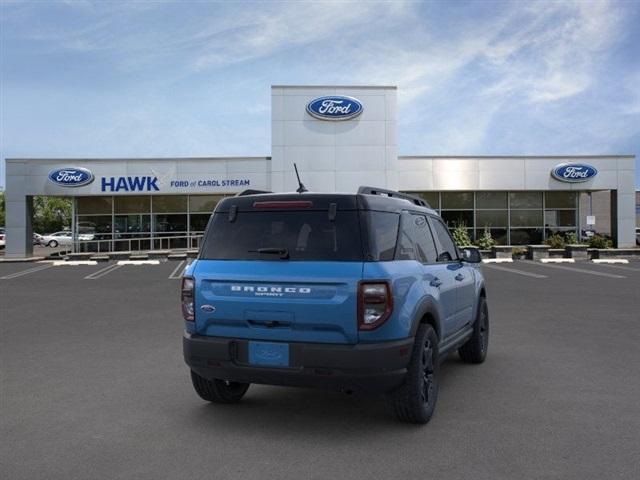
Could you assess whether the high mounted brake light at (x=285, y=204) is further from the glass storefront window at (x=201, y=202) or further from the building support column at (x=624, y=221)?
the building support column at (x=624, y=221)

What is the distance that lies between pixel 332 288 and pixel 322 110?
23.9m

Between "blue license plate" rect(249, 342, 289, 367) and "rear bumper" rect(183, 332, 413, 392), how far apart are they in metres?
0.03

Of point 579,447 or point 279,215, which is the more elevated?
point 279,215

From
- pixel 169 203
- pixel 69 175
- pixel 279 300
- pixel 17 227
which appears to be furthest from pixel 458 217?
pixel 279 300

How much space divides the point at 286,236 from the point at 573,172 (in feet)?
92.2

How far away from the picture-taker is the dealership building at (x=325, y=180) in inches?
1079

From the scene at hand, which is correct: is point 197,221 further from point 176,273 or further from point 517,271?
point 517,271

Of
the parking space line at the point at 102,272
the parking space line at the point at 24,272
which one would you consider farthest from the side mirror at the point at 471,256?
the parking space line at the point at 24,272

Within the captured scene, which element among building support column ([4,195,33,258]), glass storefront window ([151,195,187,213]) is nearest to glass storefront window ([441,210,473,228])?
glass storefront window ([151,195,187,213])

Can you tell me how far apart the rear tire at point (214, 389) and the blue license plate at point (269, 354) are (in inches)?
33.3

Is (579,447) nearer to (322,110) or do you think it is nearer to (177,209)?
(322,110)

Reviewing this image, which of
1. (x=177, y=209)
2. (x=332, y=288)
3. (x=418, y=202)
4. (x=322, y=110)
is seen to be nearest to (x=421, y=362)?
(x=332, y=288)

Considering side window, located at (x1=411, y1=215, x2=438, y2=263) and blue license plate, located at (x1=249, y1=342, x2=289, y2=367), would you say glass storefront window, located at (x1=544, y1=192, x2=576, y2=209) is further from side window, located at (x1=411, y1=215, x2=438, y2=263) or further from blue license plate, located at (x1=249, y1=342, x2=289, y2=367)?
blue license plate, located at (x1=249, y1=342, x2=289, y2=367)

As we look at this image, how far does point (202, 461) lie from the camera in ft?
12.8
